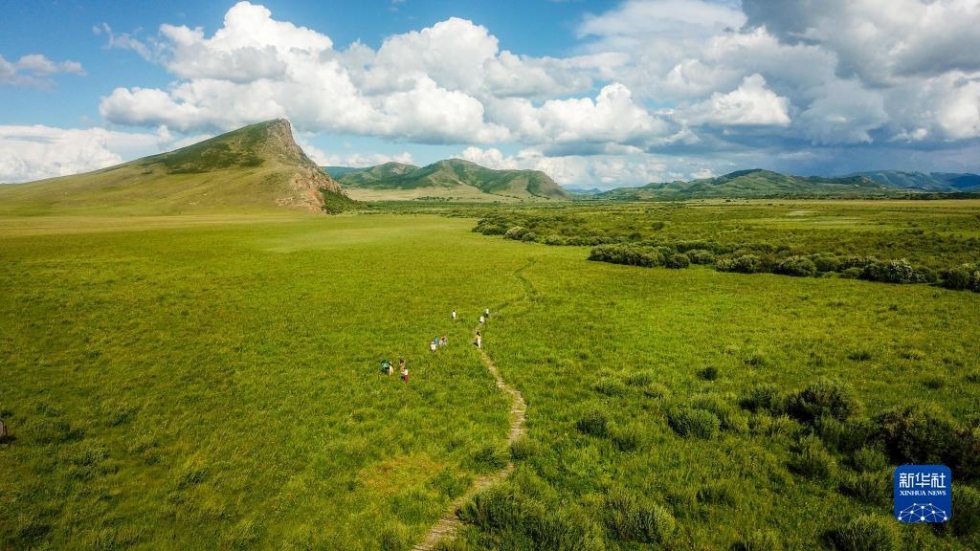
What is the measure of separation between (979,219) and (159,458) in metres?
135

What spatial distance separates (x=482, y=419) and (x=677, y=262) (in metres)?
45.6

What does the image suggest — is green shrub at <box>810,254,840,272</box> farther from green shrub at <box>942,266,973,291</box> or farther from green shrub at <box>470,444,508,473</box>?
green shrub at <box>470,444,508,473</box>

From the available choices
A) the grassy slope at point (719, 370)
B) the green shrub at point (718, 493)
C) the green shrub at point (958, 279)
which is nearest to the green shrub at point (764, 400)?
the grassy slope at point (719, 370)

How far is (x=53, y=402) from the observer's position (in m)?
17.4

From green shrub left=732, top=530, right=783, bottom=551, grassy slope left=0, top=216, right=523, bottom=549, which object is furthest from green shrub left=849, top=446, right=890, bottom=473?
grassy slope left=0, top=216, right=523, bottom=549

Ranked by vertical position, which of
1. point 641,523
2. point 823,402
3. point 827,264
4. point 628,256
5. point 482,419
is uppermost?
point 628,256

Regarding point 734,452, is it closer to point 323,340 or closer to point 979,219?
point 323,340

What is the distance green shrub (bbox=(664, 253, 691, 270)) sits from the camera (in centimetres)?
5441

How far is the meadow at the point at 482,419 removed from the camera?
10930mm

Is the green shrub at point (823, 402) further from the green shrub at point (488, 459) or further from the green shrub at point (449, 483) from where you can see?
the green shrub at point (449, 483)

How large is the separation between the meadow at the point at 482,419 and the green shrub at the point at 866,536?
0.17 ft

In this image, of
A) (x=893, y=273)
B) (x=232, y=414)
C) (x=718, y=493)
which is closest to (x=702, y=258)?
(x=893, y=273)

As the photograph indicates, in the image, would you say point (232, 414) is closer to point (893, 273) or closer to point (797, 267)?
point (797, 267)

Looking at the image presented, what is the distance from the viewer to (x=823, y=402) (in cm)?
1605
